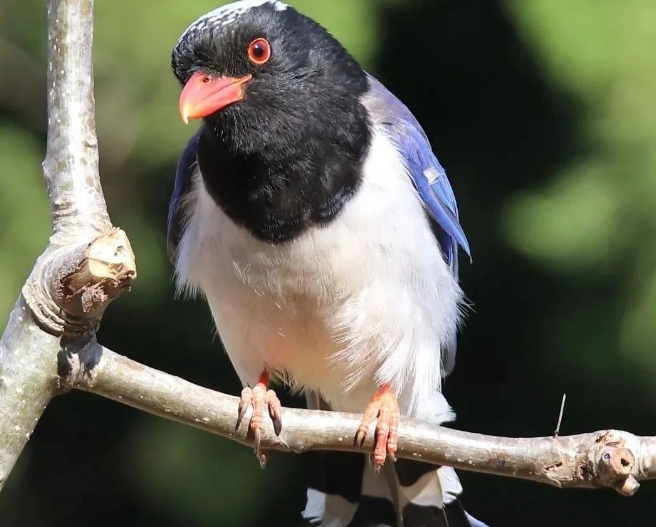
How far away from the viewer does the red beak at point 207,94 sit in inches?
124

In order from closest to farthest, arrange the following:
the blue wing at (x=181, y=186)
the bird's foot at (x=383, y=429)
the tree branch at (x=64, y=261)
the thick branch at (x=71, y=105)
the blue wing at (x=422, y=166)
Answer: the tree branch at (x=64, y=261) → the thick branch at (x=71, y=105) → the bird's foot at (x=383, y=429) → the blue wing at (x=422, y=166) → the blue wing at (x=181, y=186)

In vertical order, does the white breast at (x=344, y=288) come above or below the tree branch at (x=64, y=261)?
below

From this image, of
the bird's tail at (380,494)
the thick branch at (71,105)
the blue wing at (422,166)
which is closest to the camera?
the thick branch at (71,105)

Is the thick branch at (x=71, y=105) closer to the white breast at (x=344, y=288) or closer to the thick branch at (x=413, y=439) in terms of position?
the thick branch at (x=413, y=439)

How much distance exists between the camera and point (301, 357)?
3701 millimetres

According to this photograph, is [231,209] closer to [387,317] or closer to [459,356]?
[387,317]

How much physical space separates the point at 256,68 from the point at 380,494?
1684 mm

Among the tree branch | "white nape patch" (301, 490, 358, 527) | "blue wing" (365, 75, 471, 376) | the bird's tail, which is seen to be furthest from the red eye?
"white nape patch" (301, 490, 358, 527)

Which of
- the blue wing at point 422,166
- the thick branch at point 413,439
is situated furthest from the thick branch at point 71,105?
the blue wing at point 422,166

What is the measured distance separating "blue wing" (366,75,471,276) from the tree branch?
130 cm

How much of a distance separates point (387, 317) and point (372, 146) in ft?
1.86

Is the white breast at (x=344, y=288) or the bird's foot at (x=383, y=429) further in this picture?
the white breast at (x=344, y=288)

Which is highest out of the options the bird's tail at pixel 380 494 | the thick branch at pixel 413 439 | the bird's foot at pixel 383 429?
the thick branch at pixel 413 439

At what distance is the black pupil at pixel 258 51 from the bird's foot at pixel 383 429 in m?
1.17
